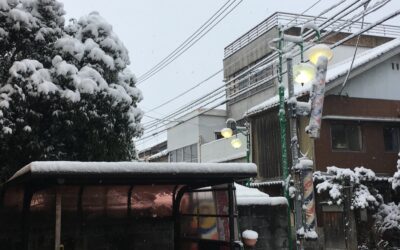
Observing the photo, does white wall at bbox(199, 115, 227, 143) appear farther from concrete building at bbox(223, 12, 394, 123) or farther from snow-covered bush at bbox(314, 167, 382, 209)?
snow-covered bush at bbox(314, 167, 382, 209)

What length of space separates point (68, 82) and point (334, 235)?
13.8m

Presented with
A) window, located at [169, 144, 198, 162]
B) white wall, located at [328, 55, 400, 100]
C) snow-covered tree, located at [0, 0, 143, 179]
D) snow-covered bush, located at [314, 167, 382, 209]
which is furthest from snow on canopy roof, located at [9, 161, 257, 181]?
window, located at [169, 144, 198, 162]

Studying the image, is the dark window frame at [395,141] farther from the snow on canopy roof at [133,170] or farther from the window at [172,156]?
the window at [172,156]

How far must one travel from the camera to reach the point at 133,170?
7.94 m

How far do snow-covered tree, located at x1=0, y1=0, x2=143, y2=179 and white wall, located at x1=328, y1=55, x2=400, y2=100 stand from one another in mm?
12566

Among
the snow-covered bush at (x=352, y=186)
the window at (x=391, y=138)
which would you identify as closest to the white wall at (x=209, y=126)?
the window at (x=391, y=138)

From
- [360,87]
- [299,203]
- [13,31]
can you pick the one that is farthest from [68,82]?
[360,87]

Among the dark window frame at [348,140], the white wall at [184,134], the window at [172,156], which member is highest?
the white wall at [184,134]

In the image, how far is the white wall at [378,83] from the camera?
23047 mm

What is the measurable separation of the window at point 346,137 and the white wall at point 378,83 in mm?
1595

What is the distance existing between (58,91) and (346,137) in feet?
48.3

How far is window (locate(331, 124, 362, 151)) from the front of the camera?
22.4 m

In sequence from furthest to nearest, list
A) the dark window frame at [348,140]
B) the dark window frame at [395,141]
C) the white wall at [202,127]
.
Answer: the white wall at [202,127] < the dark window frame at [395,141] < the dark window frame at [348,140]

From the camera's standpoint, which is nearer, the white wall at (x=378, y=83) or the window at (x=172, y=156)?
the white wall at (x=378, y=83)
